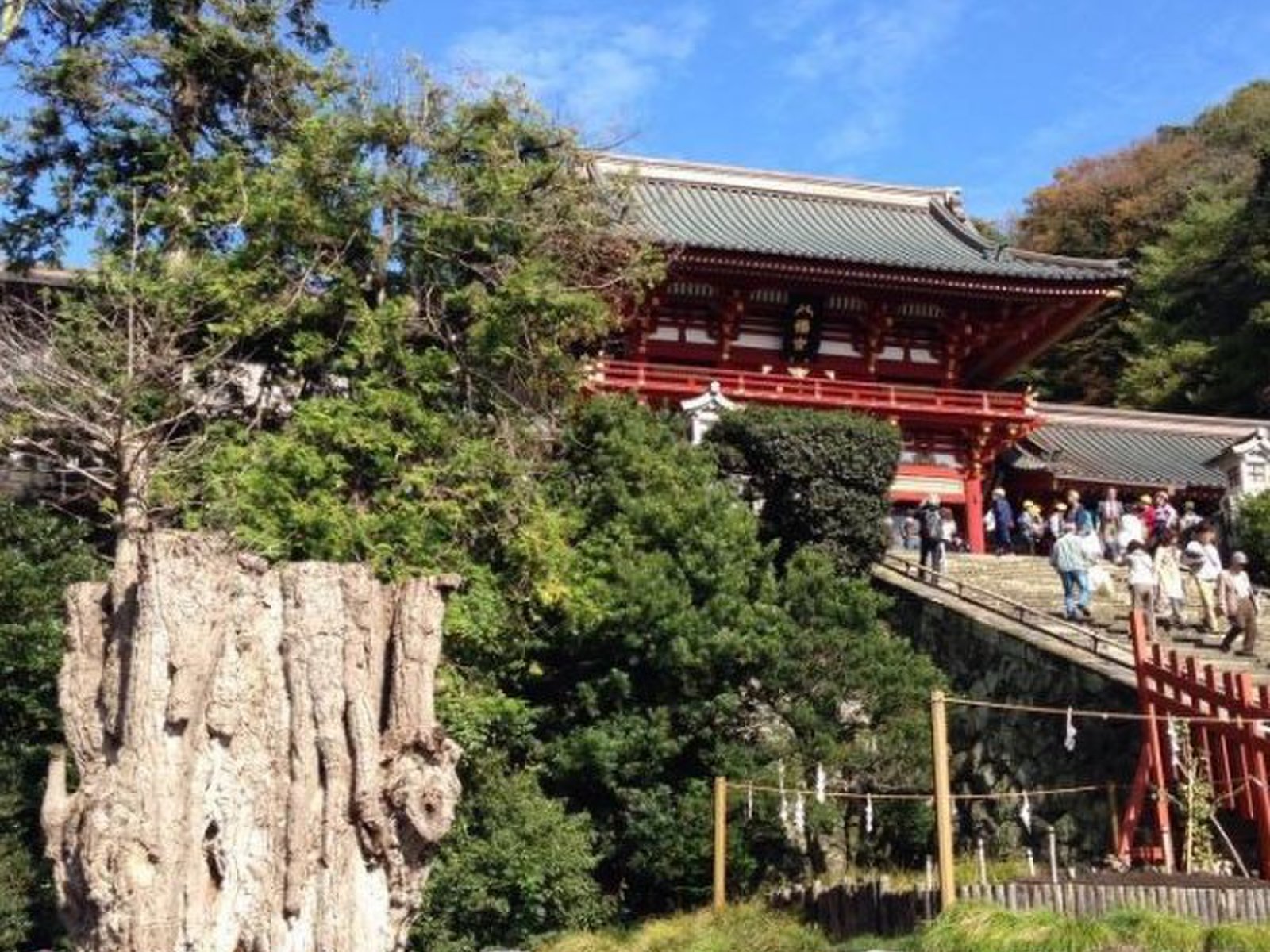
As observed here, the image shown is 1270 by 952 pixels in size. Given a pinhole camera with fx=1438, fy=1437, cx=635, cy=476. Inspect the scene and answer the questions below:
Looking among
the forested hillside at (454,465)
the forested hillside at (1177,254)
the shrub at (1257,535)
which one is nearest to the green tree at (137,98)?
the forested hillside at (454,465)

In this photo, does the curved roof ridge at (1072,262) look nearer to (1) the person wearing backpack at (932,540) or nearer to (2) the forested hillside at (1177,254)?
(1) the person wearing backpack at (932,540)

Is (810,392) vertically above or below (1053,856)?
above

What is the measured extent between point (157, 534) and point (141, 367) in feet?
26.8

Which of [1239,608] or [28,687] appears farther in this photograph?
[1239,608]

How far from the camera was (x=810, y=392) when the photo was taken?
21609 millimetres

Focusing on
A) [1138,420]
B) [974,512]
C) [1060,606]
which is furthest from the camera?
[1138,420]

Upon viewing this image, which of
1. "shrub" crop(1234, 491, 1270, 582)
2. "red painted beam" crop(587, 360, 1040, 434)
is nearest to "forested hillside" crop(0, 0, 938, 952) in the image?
"red painted beam" crop(587, 360, 1040, 434)

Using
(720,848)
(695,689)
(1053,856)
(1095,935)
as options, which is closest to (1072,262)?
(695,689)

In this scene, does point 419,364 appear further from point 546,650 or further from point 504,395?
point 546,650

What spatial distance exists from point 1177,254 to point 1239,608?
31349 mm

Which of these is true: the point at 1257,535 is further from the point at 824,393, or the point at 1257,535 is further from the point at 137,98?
the point at 137,98

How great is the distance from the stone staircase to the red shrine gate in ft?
8.66

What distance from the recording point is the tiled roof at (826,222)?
71.4 feet

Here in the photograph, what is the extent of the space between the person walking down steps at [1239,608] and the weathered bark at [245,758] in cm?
1041
